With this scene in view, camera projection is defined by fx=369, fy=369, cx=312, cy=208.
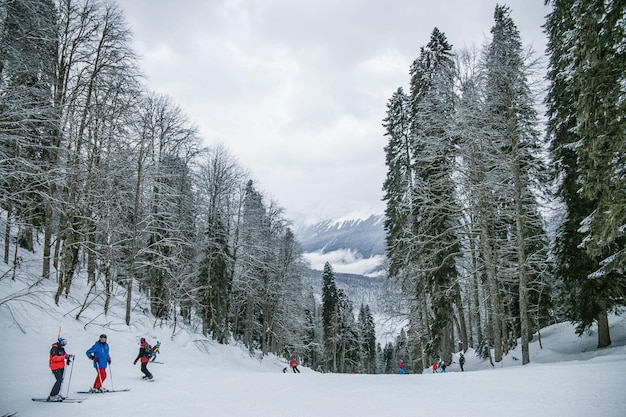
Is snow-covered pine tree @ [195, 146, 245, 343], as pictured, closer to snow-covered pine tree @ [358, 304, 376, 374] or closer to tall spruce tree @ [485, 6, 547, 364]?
tall spruce tree @ [485, 6, 547, 364]

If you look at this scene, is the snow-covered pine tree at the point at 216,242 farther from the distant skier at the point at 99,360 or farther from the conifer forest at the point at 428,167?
the distant skier at the point at 99,360

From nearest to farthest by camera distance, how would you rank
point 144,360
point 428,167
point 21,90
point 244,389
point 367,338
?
point 21,90
point 244,389
point 144,360
point 428,167
point 367,338

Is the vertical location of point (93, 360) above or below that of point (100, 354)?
below

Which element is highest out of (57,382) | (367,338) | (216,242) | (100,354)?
(216,242)

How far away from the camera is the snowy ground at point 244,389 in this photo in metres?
7.22

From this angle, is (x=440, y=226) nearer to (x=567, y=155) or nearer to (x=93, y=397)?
(x=567, y=155)

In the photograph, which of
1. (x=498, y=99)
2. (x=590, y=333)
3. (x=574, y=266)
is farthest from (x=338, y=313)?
(x=498, y=99)

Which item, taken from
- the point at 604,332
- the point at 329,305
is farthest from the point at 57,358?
the point at 329,305

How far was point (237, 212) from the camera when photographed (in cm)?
3231

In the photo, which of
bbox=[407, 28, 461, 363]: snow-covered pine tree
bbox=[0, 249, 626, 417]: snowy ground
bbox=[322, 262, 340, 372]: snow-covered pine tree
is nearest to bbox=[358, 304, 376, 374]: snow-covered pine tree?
bbox=[322, 262, 340, 372]: snow-covered pine tree

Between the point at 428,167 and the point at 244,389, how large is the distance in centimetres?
1182

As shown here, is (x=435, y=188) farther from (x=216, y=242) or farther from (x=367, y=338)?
(x=367, y=338)

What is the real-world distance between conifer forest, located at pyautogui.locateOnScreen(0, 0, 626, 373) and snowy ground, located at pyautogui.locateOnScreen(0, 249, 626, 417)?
2243 millimetres

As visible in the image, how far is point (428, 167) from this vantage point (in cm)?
→ 1683
